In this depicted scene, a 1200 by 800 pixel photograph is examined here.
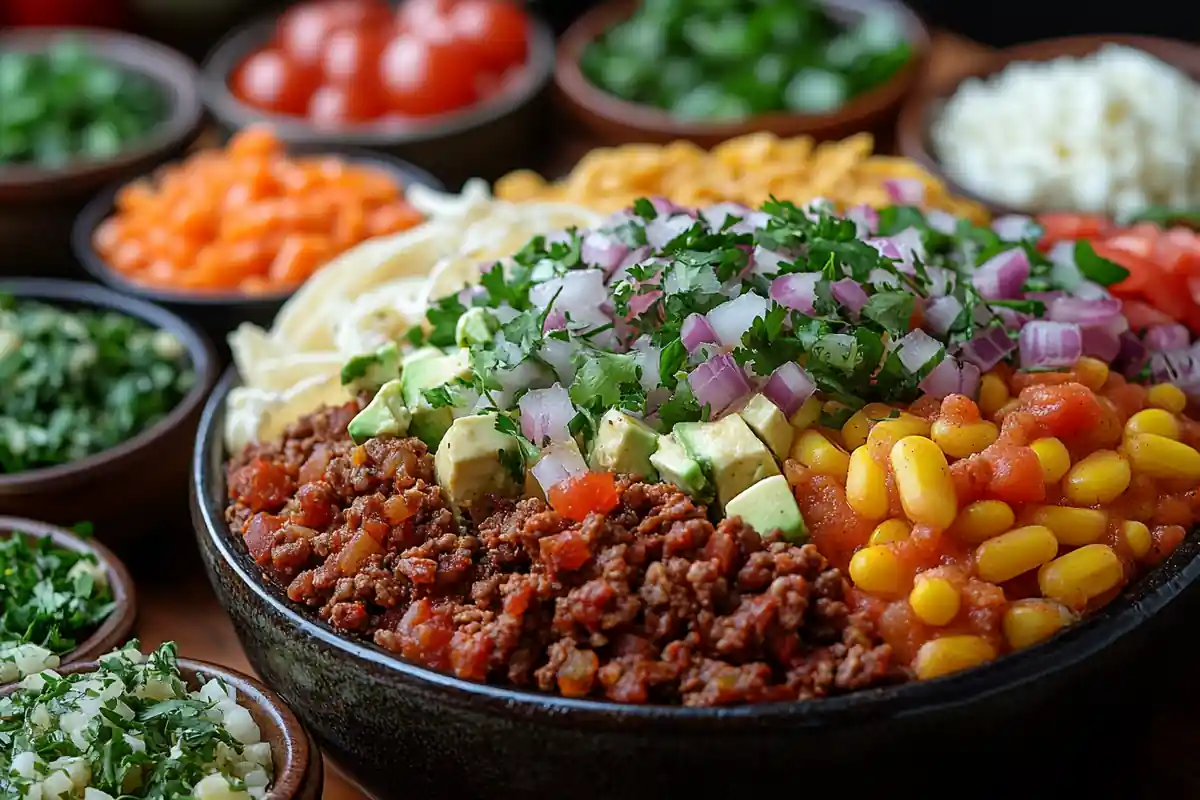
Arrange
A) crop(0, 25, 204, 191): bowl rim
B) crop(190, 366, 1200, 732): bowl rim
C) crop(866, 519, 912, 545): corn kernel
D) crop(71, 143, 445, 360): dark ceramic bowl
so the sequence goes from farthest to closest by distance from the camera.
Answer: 1. crop(0, 25, 204, 191): bowl rim
2. crop(71, 143, 445, 360): dark ceramic bowl
3. crop(866, 519, 912, 545): corn kernel
4. crop(190, 366, 1200, 732): bowl rim

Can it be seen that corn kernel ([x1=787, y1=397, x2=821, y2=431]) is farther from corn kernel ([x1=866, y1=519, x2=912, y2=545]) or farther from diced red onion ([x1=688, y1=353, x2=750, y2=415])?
corn kernel ([x1=866, y1=519, x2=912, y2=545])

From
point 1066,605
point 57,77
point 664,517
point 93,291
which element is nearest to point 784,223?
point 664,517

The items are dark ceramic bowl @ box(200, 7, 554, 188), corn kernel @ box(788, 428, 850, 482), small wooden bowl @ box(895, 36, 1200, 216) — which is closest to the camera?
corn kernel @ box(788, 428, 850, 482)

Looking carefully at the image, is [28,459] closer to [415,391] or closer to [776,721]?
[415,391]

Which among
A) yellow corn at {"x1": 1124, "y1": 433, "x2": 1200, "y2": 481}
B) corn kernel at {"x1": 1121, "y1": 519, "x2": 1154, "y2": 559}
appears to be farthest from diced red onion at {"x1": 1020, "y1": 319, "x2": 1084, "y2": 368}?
corn kernel at {"x1": 1121, "y1": 519, "x2": 1154, "y2": 559}

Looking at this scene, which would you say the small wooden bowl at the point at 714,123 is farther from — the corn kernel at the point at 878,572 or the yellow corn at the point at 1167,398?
the corn kernel at the point at 878,572

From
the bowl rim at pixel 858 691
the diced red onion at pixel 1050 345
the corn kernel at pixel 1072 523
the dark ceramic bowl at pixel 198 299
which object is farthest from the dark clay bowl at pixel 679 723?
the dark ceramic bowl at pixel 198 299
